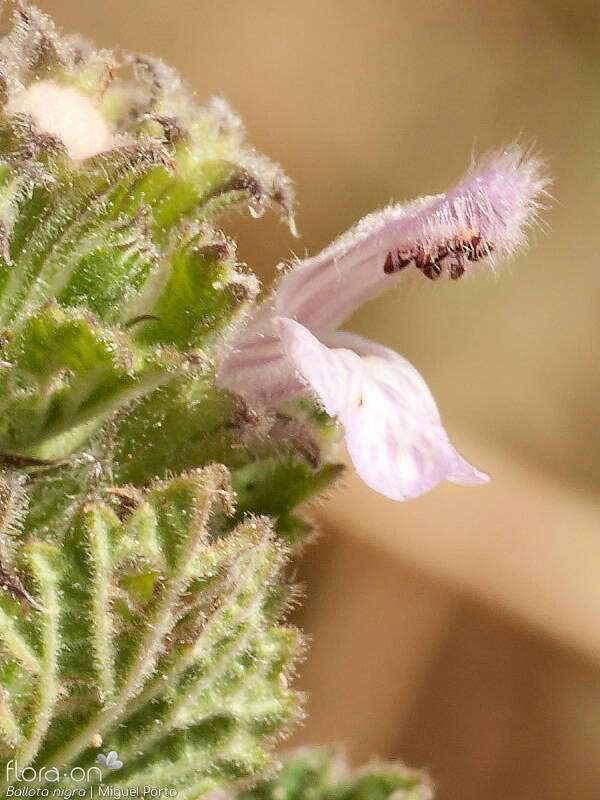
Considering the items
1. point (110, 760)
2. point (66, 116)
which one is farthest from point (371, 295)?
point (110, 760)

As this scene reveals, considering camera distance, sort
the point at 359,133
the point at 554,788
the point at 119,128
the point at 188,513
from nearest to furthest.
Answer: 1. the point at 188,513
2. the point at 119,128
3. the point at 554,788
4. the point at 359,133

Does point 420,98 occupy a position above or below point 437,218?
above

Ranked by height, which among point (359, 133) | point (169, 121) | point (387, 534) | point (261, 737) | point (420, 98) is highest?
point (420, 98)

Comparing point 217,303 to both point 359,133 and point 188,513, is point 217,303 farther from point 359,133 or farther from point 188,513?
point 359,133

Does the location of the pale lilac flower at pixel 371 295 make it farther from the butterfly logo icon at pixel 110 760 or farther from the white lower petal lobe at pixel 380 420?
the butterfly logo icon at pixel 110 760

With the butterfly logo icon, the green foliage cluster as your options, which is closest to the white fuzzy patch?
the green foliage cluster

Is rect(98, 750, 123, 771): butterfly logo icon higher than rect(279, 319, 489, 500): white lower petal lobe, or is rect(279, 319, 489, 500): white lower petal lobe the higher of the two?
rect(279, 319, 489, 500): white lower petal lobe

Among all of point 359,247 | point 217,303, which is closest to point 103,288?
point 217,303

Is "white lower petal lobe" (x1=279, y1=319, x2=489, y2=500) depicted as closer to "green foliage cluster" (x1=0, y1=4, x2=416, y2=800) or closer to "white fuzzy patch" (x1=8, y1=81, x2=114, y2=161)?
"green foliage cluster" (x1=0, y1=4, x2=416, y2=800)
